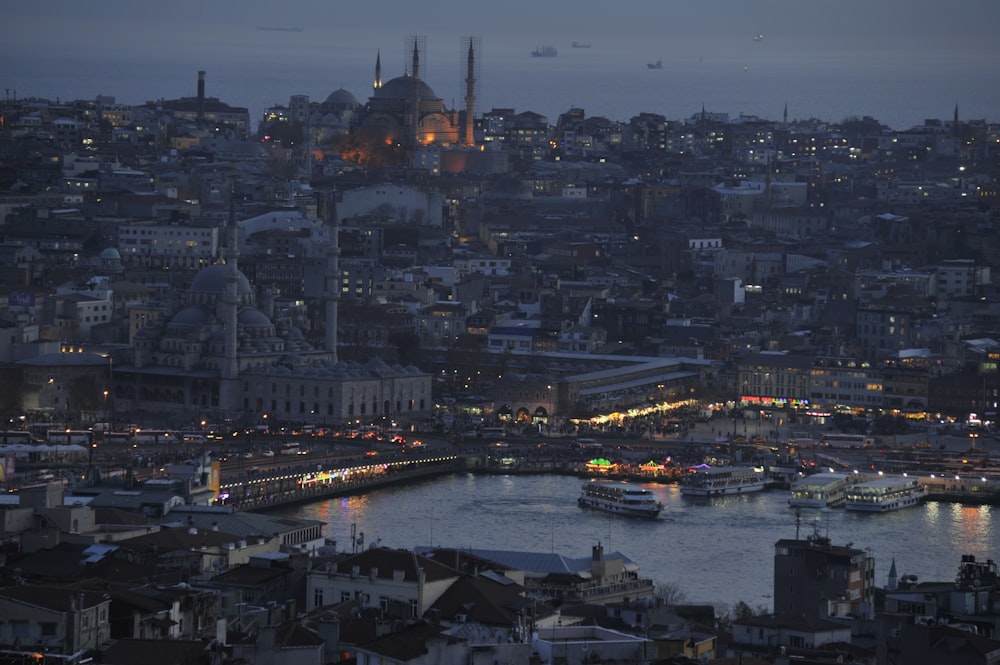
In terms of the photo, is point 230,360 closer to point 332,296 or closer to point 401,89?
point 332,296

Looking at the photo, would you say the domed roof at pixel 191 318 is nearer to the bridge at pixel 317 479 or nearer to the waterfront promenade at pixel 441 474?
the waterfront promenade at pixel 441 474

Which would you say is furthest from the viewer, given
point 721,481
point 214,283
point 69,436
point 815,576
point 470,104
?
point 470,104

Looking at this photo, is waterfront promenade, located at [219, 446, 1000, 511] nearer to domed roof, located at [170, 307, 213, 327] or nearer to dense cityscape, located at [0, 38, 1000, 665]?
dense cityscape, located at [0, 38, 1000, 665]

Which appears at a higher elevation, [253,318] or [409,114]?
[409,114]

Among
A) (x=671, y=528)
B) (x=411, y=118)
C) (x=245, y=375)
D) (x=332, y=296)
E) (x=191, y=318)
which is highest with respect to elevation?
(x=411, y=118)

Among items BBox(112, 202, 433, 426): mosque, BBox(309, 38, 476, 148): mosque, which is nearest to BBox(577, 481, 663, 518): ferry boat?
BBox(112, 202, 433, 426): mosque

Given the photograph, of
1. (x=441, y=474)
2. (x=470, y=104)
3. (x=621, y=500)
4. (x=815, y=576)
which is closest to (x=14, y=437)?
(x=441, y=474)

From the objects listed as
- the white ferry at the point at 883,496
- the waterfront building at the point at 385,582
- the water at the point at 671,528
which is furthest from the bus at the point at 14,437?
the waterfront building at the point at 385,582
